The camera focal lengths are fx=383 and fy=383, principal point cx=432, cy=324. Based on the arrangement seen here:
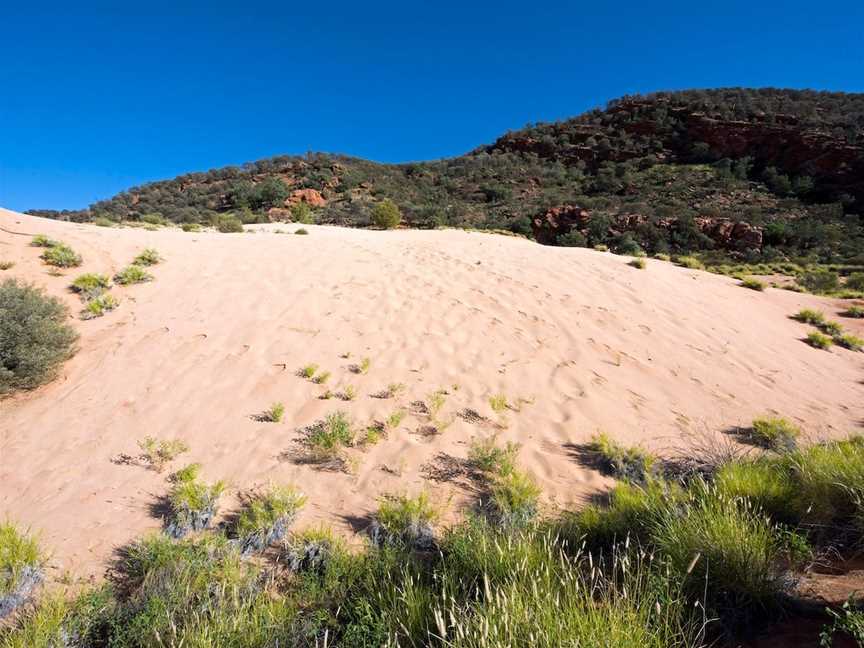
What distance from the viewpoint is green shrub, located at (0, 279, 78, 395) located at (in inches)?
160

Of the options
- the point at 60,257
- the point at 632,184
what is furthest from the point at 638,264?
the point at 632,184

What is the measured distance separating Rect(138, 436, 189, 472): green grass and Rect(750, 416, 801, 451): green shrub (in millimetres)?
5347

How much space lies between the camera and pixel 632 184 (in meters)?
30.0

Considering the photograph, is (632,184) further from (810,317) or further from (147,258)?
(147,258)

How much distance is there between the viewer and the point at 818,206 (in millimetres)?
23125

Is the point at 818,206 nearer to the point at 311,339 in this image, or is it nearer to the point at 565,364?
the point at 565,364

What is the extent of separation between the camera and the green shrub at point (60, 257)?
6499 millimetres

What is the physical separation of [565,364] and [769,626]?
351 cm

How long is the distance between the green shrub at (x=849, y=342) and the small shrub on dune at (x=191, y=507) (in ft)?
31.5

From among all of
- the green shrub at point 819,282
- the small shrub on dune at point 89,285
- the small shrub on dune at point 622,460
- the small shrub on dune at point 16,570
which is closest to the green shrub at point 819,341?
the small shrub on dune at point 622,460

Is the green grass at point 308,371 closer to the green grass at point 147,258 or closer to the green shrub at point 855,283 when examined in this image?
the green grass at point 147,258

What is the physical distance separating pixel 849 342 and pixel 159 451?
33.4 ft

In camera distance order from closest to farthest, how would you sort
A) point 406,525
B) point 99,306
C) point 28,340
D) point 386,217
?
point 406,525 → point 28,340 → point 99,306 → point 386,217

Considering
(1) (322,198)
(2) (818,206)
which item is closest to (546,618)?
(2) (818,206)
